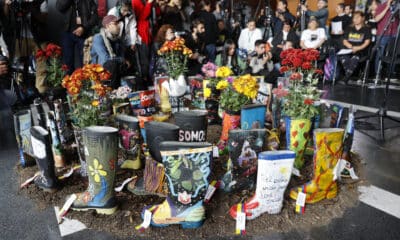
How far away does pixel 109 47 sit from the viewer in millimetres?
4066

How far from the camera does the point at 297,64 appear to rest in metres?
2.39

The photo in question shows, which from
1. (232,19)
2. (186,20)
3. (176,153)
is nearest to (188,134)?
(176,153)

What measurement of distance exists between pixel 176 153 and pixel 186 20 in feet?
14.4

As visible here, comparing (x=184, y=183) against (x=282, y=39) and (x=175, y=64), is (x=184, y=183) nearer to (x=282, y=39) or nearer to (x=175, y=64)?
(x=175, y=64)

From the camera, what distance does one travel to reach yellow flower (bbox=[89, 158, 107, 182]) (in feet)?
6.12

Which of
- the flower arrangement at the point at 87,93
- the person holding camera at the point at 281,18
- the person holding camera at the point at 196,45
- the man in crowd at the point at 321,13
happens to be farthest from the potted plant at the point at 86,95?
the man in crowd at the point at 321,13

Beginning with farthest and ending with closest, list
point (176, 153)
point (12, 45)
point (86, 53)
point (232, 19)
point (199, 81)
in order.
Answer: point (232, 19)
point (86, 53)
point (12, 45)
point (199, 81)
point (176, 153)

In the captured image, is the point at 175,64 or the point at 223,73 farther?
the point at 175,64

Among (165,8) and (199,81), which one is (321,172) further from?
(165,8)

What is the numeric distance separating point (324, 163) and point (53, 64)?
264 centimetres

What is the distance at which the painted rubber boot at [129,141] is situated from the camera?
2.36 metres

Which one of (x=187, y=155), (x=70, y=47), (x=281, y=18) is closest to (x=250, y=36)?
(x=281, y=18)

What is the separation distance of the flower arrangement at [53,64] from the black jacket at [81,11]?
4.00 ft

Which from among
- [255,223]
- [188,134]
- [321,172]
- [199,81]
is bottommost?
[255,223]
